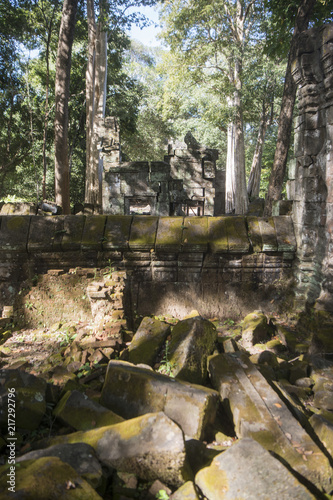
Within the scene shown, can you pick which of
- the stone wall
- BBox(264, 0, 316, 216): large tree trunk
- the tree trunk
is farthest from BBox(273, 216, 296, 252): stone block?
the tree trunk

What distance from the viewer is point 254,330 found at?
3.84 metres

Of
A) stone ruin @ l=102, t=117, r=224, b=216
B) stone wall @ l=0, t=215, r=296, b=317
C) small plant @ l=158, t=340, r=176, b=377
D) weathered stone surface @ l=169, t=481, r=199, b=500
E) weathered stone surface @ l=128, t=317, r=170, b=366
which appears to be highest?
stone ruin @ l=102, t=117, r=224, b=216

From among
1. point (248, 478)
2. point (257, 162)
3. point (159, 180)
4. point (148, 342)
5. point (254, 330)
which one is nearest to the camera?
point (248, 478)

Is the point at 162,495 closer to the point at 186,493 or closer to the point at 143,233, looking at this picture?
the point at 186,493

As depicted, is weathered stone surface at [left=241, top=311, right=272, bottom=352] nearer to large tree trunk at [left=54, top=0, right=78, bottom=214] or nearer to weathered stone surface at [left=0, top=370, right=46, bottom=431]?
weathered stone surface at [left=0, top=370, right=46, bottom=431]

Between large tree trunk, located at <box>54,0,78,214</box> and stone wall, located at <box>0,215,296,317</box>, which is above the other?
large tree trunk, located at <box>54,0,78,214</box>

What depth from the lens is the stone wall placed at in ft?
13.8

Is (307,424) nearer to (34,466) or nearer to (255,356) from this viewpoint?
(255,356)

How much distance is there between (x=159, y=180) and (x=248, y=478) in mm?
10175

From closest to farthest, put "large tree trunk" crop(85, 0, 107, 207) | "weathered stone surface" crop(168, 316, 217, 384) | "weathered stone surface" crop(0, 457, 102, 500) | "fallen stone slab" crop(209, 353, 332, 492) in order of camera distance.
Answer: "weathered stone surface" crop(0, 457, 102, 500) → "fallen stone slab" crop(209, 353, 332, 492) → "weathered stone surface" crop(168, 316, 217, 384) → "large tree trunk" crop(85, 0, 107, 207)

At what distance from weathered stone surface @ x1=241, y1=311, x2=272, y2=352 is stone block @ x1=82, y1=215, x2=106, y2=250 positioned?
2.19m

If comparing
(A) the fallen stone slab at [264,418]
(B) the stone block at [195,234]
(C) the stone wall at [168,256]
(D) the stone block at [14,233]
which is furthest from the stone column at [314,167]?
(D) the stone block at [14,233]

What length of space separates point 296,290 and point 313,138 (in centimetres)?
214

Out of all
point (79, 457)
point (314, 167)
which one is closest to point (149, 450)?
point (79, 457)
